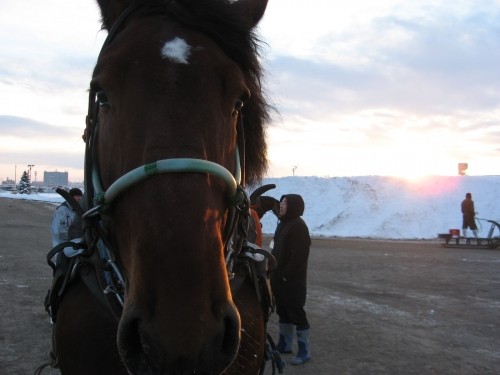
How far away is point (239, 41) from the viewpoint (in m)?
2.14

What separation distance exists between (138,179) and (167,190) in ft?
0.41

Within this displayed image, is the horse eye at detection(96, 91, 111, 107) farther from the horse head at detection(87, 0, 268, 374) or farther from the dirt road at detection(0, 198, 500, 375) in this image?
the dirt road at detection(0, 198, 500, 375)

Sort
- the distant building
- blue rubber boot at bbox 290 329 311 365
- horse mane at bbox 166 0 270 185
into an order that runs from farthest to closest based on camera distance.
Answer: the distant building
blue rubber boot at bbox 290 329 311 365
horse mane at bbox 166 0 270 185

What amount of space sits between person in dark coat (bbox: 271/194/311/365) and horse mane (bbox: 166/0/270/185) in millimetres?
3482

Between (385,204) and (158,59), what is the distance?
2625 cm

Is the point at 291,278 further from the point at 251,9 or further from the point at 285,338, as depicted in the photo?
the point at 251,9

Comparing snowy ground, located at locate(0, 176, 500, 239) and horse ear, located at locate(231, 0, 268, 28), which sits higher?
horse ear, located at locate(231, 0, 268, 28)

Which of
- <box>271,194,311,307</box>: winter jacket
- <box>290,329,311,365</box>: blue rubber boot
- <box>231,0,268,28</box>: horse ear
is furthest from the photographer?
<box>271,194,311,307</box>: winter jacket

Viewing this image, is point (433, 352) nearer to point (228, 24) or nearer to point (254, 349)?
point (254, 349)

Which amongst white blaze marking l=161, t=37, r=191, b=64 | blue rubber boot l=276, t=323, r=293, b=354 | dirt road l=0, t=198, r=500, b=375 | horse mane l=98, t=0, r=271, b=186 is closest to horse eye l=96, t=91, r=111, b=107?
white blaze marking l=161, t=37, r=191, b=64

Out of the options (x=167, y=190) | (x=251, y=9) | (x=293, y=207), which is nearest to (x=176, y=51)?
(x=167, y=190)

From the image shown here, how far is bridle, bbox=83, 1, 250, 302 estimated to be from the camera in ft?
5.13

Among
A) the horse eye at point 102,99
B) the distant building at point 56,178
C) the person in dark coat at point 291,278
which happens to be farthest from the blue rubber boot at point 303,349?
the distant building at point 56,178

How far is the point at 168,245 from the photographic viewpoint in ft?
4.77
